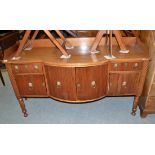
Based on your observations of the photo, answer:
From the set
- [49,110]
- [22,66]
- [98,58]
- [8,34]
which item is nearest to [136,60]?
[98,58]

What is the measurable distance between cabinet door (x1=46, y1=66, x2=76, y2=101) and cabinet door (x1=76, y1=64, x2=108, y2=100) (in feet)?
0.21

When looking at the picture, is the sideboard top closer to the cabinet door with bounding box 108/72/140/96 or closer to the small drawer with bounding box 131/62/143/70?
the small drawer with bounding box 131/62/143/70

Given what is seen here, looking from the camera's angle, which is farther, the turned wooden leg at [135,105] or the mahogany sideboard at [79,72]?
the turned wooden leg at [135,105]

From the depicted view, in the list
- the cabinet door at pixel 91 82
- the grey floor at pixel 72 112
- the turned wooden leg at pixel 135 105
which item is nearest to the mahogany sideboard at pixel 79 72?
the cabinet door at pixel 91 82

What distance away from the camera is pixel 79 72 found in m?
1.69

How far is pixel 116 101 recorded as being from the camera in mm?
2436

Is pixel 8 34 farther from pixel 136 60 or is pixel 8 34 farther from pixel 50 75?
pixel 136 60

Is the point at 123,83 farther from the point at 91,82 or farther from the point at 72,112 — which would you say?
the point at 72,112

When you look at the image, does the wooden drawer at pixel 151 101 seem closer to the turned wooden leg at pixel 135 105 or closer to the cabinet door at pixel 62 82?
the turned wooden leg at pixel 135 105

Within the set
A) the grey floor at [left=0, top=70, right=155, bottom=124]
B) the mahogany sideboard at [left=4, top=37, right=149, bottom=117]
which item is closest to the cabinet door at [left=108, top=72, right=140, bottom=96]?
the mahogany sideboard at [left=4, top=37, right=149, bottom=117]

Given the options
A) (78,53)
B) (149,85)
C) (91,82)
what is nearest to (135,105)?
(149,85)

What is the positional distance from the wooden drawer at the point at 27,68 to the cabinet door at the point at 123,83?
30.3 inches

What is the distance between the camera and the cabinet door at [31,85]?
1830 millimetres
